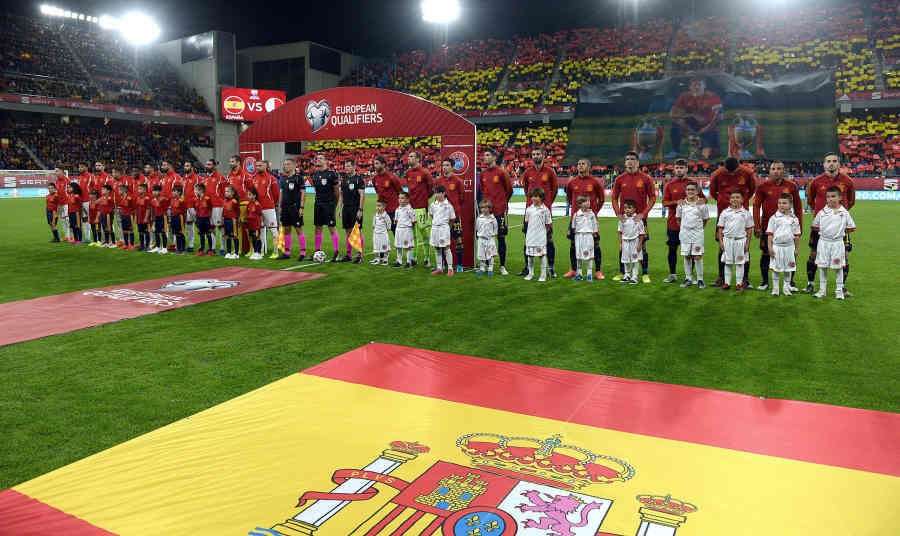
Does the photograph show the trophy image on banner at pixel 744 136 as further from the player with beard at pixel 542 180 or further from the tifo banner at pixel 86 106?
the tifo banner at pixel 86 106

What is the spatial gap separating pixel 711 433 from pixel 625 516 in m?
1.31

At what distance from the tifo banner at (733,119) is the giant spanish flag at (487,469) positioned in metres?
30.0

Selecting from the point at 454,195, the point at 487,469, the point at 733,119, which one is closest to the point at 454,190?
the point at 454,195

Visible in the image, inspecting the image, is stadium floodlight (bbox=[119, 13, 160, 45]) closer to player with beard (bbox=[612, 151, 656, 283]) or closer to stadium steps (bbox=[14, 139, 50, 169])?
A: stadium steps (bbox=[14, 139, 50, 169])

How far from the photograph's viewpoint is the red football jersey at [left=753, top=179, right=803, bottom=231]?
8.49 meters

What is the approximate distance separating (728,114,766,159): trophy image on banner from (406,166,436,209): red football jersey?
25.5 m

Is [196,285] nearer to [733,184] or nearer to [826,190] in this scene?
[733,184]

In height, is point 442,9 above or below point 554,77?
above

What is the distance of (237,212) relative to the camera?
475 inches

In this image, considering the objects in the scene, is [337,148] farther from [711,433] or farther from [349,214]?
[711,433]

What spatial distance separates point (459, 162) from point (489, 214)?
141 cm

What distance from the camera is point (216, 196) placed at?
12.5 metres

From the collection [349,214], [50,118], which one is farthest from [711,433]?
[50,118]

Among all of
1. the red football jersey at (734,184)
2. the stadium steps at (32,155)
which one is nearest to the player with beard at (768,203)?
the red football jersey at (734,184)
